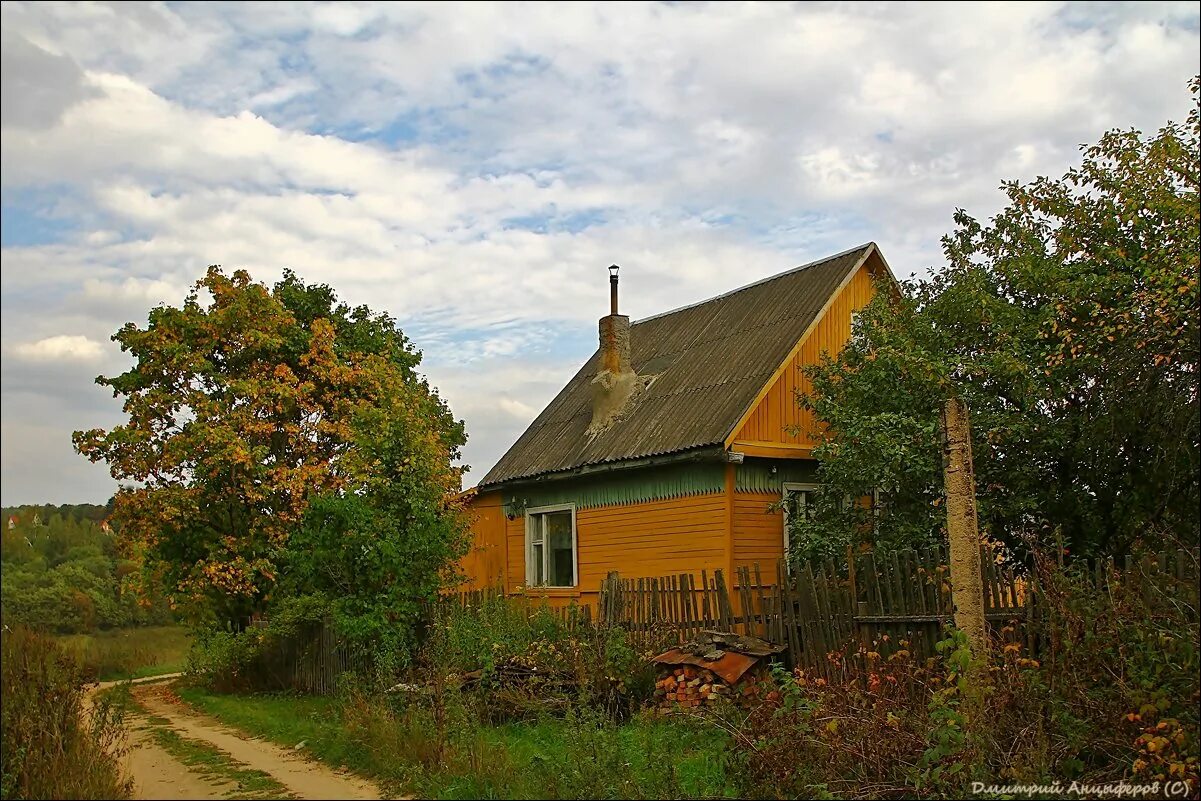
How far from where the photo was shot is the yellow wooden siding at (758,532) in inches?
619

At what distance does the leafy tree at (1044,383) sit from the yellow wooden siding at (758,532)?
1090mm

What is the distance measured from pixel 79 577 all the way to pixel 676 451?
13.5m

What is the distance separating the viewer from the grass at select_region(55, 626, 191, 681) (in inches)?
845

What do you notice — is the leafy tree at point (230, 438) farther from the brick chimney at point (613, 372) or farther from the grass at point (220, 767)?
the grass at point (220, 767)

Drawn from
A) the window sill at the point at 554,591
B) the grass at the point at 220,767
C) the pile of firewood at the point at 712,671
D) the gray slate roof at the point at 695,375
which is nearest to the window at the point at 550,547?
the window sill at the point at 554,591

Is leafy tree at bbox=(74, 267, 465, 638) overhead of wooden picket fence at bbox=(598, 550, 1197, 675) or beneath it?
overhead

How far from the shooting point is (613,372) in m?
20.0

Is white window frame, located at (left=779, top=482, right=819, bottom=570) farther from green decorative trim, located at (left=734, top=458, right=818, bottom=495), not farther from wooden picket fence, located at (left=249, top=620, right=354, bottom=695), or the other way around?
wooden picket fence, located at (left=249, top=620, right=354, bottom=695)

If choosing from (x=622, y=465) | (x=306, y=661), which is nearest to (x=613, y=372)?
(x=622, y=465)

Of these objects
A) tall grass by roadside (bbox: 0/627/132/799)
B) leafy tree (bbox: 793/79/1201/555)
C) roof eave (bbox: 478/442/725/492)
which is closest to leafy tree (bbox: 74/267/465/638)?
roof eave (bbox: 478/442/725/492)

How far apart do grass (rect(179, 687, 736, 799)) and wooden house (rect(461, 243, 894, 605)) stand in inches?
224

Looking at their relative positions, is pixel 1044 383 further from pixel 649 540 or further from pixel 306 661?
pixel 306 661

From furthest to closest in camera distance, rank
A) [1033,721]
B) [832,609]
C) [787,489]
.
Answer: [787,489] < [832,609] < [1033,721]

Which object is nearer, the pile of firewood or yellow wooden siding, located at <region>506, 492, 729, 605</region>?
the pile of firewood
